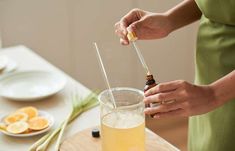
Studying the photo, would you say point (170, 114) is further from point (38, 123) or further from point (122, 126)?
point (38, 123)

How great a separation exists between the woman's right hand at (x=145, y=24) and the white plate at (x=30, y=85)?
0.33 metres

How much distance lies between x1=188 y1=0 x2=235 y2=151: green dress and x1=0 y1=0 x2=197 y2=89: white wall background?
1.03m

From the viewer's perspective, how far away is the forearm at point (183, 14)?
1.52 metres

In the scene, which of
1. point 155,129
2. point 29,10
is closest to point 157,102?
point 29,10

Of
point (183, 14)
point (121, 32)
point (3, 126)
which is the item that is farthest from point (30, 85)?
point (183, 14)

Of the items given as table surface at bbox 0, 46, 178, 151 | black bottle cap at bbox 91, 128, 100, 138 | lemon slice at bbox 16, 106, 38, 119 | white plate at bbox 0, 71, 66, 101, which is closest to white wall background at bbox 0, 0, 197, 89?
table surface at bbox 0, 46, 178, 151

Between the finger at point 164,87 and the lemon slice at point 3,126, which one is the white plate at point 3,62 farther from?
the finger at point 164,87

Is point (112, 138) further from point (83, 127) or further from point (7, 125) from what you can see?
point (7, 125)

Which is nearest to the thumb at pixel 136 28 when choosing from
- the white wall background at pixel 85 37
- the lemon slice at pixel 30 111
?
the lemon slice at pixel 30 111

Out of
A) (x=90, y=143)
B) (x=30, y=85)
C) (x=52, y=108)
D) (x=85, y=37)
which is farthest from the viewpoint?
(x=85, y=37)

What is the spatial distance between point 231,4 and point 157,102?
398mm

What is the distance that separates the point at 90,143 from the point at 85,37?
162 cm

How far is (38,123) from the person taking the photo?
137 cm

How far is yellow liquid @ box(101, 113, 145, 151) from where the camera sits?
3.51ft
